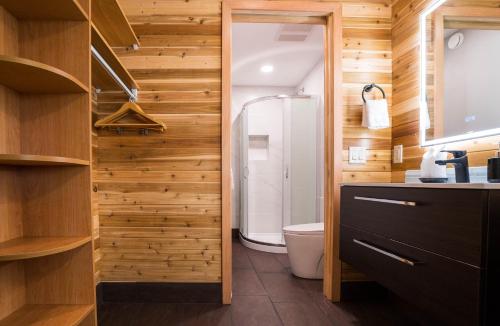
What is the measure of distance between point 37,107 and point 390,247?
5.65ft

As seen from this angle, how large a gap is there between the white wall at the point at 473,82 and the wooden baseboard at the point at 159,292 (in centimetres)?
182

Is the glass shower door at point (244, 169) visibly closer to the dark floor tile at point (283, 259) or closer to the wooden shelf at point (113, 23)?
the dark floor tile at point (283, 259)

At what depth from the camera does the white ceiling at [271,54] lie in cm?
287

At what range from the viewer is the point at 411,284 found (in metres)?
1.20

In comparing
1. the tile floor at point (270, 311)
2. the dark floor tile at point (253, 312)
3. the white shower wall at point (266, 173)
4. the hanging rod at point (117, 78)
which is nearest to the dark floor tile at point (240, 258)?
the white shower wall at point (266, 173)

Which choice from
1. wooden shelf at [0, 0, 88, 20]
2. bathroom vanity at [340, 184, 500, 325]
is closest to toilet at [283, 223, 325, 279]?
bathroom vanity at [340, 184, 500, 325]

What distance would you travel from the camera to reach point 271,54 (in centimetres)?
338

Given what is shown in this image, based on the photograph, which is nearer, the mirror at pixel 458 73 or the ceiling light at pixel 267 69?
the mirror at pixel 458 73

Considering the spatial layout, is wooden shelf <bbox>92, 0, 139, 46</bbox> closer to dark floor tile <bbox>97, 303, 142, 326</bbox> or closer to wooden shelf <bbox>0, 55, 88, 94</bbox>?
wooden shelf <bbox>0, 55, 88, 94</bbox>

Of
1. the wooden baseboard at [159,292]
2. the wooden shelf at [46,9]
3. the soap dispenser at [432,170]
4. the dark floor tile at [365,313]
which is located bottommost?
the dark floor tile at [365,313]

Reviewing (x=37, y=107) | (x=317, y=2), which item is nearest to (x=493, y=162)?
(x=317, y=2)

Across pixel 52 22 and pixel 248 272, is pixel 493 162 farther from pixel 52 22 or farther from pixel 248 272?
pixel 248 272

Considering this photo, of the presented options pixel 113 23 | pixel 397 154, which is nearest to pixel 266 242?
pixel 397 154

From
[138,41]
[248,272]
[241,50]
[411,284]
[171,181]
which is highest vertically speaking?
[241,50]
